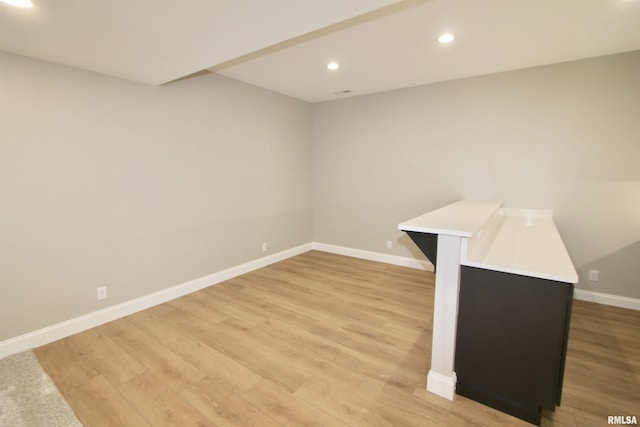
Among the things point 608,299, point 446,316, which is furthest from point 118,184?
point 608,299

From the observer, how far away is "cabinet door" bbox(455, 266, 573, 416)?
5.04ft

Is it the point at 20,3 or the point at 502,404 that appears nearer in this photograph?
the point at 20,3

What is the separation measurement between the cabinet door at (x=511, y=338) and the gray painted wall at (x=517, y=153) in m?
2.19

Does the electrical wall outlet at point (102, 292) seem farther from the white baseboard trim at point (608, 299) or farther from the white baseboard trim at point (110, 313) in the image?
the white baseboard trim at point (608, 299)

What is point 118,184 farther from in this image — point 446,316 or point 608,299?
point 608,299

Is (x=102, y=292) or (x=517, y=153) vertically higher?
(x=517, y=153)

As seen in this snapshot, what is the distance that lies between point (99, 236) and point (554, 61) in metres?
4.83

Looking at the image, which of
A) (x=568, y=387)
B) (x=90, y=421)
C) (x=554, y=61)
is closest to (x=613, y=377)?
(x=568, y=387)

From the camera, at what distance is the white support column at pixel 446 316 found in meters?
1.74

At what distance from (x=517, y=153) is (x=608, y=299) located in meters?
1.79

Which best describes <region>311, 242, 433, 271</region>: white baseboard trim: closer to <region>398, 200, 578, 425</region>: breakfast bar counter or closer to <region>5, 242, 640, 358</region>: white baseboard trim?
<region>5, 242, 640, 358</region>: white baseboard trim

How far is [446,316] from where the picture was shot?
179 centimetres

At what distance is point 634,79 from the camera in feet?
9.02

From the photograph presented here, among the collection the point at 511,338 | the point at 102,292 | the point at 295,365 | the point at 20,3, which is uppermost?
the point at 20,3
